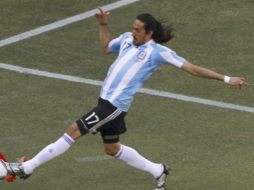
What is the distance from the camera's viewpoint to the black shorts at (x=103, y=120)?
11062 millimetres

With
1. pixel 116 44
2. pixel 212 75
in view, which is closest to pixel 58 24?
pixel 116 44

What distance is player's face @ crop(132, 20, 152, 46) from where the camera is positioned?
1105cm

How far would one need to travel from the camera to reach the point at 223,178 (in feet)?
38.6

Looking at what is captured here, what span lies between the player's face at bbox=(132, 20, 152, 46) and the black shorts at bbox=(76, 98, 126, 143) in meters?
0.79

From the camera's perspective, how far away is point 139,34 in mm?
11094

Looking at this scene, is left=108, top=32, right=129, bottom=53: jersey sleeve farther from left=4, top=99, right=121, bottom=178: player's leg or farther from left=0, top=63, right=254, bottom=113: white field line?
left=0, top=63, right=254, bottom=113: white field line

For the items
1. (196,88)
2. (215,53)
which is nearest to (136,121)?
(196,88)

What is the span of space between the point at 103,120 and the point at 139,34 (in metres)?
1.06

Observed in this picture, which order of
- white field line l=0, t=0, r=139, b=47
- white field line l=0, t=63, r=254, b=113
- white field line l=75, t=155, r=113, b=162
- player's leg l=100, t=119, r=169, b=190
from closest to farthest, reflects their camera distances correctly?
player's leg l=100, t=119, r=169, b=190 → white field line l=75, t=155, r=113, b=162 → white field line l=0, t=63, r=254, b=113 → white field line l=0, t=0, r=139, b=47

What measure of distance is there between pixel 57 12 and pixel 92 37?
129 cm

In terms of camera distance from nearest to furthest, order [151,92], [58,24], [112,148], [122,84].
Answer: [122,84] < [112,148] < [151,92] < [58,24]

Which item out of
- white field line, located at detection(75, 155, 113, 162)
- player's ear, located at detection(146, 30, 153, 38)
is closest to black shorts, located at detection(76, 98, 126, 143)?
player's ear, located at detection(146, 30, 153, 38)

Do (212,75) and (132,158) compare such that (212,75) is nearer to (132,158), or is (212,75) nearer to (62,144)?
(132,158)

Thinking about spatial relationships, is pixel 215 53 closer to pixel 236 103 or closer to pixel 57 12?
pixel 236 103
